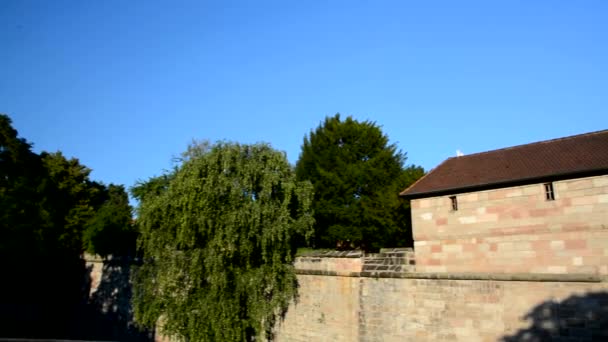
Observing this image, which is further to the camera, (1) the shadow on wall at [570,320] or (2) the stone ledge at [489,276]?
(2) the stone ledge at [489,276]

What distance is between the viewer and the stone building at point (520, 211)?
1041 cm

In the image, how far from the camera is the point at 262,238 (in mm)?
13789

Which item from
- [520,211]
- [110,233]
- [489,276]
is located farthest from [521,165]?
[110,233]

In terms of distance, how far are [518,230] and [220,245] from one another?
882 centimetres

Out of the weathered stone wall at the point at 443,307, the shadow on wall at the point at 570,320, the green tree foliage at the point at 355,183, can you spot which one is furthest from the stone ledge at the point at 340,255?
the green tree foliage at the point at 355,183

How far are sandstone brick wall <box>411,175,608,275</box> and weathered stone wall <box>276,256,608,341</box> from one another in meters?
0.45

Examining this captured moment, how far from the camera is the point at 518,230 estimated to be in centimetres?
1141

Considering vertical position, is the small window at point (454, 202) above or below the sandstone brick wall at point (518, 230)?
above

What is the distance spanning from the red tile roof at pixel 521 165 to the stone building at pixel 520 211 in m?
0.02

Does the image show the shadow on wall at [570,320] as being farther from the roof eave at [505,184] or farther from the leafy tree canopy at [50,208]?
the leafy tree canopy at [50,208]

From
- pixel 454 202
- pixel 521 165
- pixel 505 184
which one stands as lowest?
pixel 454 202

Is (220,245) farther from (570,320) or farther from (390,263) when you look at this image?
(570,320)

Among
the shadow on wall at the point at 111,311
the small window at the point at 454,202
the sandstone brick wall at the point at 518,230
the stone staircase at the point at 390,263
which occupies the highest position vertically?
the small window at the point at 454,202

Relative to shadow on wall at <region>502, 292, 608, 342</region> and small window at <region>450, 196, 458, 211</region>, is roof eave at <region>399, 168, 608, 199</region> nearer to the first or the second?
small window at <region>450, 196, 458, 211</region>
